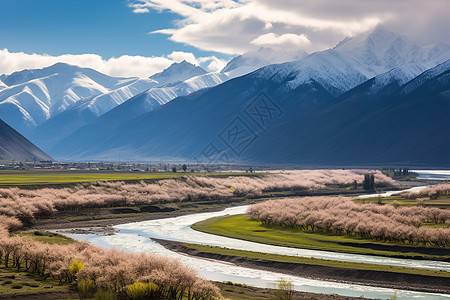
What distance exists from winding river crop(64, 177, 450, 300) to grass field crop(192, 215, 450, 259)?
149 centimetres

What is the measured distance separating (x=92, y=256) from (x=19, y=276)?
235 inches

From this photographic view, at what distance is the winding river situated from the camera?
4600cm

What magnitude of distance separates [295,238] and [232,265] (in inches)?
629

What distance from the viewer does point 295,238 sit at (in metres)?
70.8

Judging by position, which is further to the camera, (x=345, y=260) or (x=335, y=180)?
(x=335, y=180)

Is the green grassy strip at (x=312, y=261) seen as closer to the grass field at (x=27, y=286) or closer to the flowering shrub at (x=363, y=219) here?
the flowering shrub at (x=363, y=219)

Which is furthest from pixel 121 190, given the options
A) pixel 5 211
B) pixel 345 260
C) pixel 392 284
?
pixel 392 284

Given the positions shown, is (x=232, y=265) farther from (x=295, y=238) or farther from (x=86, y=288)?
(x=86, y=288)

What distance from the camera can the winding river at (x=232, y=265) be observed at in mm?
46000

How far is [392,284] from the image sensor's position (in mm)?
47000

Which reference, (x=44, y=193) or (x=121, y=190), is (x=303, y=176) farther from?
(x=44, y=193)

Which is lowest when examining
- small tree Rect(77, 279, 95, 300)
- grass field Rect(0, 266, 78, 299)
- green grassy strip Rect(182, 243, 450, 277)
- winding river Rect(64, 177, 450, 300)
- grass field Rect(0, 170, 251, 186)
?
winding river Rect(64, 177, 450, 300)

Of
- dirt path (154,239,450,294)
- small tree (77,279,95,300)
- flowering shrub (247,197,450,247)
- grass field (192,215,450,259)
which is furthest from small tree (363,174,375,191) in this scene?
small tree (77,279,95,300)

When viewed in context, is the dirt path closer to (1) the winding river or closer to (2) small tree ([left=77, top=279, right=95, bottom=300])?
(1) the winding river
